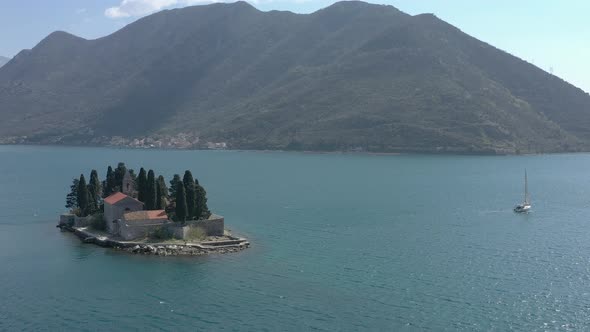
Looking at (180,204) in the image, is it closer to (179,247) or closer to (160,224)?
(160,224)

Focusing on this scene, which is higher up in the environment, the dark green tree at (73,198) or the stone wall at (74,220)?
the dark green tree at (73,198)

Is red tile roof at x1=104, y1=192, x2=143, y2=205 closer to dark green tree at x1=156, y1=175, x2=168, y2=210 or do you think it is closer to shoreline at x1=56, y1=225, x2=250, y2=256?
dark green tree at x1=156, y1=175, x2=168, y2=210

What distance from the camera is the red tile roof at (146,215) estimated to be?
225 feet

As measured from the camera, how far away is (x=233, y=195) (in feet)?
376

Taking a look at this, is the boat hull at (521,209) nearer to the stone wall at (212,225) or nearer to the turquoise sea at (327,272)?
the turquoise sea at (327,272)

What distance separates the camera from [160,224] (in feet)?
225

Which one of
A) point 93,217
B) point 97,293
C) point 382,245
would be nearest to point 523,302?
point 382,245

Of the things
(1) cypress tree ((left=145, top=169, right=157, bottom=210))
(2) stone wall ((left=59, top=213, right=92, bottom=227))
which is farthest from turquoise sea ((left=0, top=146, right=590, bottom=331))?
(1) cypress tree ((left=145, top=169, right=157, bottom=210))

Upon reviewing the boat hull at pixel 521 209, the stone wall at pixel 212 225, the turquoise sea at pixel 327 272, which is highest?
the stone wall at pixel 212 225

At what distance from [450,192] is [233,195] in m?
40.9

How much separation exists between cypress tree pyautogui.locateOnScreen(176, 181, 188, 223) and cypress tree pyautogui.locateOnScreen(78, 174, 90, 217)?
54.9 ft

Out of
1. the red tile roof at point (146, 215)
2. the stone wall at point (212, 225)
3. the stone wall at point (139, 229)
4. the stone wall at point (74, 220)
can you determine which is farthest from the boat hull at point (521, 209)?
the stone wall at point (74, 220)

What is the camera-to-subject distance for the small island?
216ft

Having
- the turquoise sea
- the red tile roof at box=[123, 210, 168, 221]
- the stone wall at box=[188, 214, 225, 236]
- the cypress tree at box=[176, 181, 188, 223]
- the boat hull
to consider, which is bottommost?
the turquoise sea
